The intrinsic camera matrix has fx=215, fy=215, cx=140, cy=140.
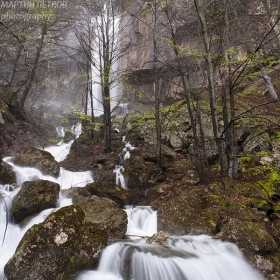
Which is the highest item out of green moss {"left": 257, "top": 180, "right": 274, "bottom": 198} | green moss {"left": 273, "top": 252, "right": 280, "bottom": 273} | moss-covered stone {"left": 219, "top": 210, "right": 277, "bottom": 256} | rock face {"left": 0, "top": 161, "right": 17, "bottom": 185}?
rock face {"left": 0, "top": 161, "right": 17, "bottom": 185}

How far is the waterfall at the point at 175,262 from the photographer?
390cm

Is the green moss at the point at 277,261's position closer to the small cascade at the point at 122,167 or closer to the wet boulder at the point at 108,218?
the wet boulder at the point at 108,218

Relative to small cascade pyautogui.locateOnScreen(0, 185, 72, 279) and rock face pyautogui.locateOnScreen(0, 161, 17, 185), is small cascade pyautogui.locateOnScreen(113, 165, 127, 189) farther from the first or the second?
rock face pyautogui.locateOnScreen(0, 161, 17, 185)

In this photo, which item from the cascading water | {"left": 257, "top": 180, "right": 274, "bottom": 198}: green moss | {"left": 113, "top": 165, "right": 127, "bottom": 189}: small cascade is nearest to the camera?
the cascading water

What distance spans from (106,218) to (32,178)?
4.45m

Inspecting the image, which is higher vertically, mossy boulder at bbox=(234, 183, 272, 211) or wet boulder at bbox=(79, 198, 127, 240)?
mossy boulder at bbox=(234, 183, 272, 211)

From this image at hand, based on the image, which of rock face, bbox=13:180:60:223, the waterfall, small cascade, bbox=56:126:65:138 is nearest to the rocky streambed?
rock face, bbox=13:180:60:223

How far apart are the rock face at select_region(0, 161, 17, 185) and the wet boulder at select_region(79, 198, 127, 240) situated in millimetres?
3496

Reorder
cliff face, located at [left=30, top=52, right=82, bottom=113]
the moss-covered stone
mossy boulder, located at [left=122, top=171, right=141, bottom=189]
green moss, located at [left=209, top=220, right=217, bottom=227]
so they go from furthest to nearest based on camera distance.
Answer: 1. cliff face, located at [left=30, top=52, right=82, bottom=113]
2. mossy boulder, located at [left=122, top=171, right=141, bottom=189]
3. green moss, located at [left=209, top=220, right=217, bottom=227]
4. the moss-covered stone

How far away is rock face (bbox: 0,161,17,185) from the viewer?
7360mm

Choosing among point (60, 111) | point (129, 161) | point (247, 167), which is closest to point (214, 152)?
point (247, 167)

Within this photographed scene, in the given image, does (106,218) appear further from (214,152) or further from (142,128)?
(142,128)

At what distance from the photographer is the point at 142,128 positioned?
39.6ft

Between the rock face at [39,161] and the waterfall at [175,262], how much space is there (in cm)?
556
